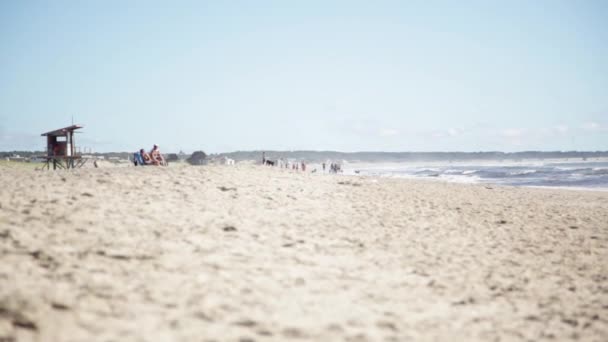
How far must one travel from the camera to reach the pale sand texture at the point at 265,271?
12.6 feet

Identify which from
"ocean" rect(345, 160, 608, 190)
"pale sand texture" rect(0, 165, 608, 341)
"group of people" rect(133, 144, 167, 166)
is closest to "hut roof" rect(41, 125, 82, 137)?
"group of people" rect(133, 144, 167, 166)

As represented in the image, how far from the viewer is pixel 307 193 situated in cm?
1100

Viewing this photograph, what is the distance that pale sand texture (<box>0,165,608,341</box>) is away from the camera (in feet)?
12.6

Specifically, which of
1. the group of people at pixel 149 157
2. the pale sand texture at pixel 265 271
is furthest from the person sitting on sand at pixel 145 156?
the pale sand texture at pixel 265 271

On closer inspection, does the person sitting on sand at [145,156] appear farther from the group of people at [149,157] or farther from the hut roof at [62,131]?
the hut roof at [62,131]

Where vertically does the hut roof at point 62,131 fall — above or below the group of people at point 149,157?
above

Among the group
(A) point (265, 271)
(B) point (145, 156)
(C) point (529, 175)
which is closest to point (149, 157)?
(B) point (145, 156)

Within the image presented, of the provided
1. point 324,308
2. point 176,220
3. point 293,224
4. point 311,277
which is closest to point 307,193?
point 293,224

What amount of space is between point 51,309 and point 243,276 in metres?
2.05

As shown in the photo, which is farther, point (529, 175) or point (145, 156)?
point (529, 175)

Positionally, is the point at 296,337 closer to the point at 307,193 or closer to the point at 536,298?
the point at 536,298

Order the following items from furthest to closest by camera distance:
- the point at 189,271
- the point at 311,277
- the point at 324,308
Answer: the point at 311,277 → the point at 189,271 → the point at 324,308

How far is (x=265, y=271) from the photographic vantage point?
5.17m

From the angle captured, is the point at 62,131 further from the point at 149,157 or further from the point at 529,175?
the point at 529,175
